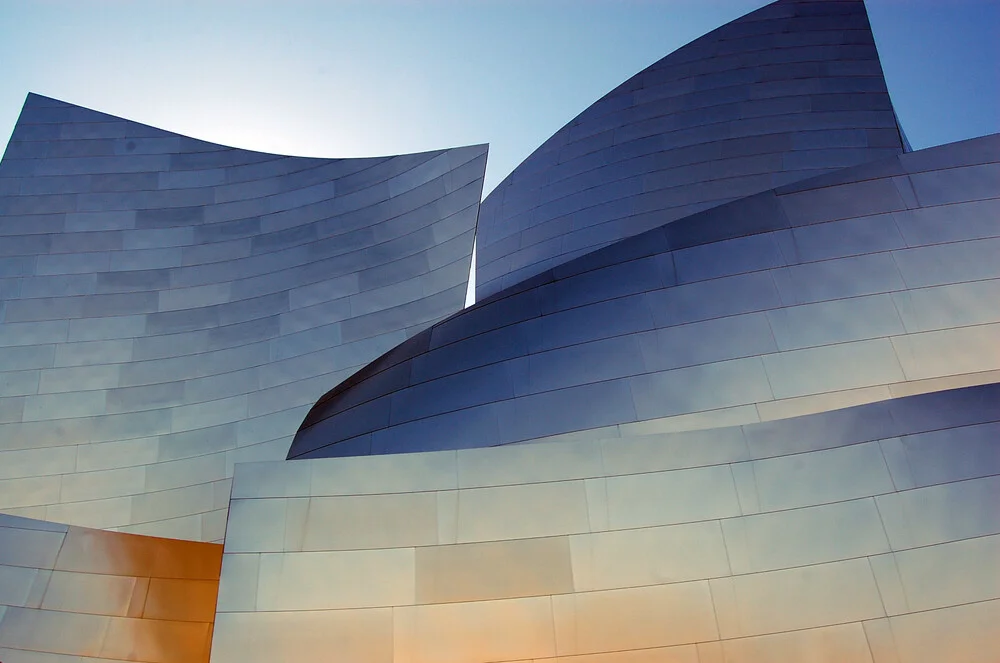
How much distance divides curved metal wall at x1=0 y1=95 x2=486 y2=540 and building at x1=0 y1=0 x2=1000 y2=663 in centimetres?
8

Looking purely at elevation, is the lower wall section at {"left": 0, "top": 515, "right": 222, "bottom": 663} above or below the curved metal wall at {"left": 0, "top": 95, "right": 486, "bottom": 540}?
below

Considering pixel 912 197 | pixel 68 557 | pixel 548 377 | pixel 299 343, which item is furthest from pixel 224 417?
pixel 912 197

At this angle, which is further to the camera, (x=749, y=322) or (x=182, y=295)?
(x=182, y=295)

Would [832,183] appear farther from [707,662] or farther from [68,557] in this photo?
[68,557]

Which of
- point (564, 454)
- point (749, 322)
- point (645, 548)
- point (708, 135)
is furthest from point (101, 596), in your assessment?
point (708, 135)

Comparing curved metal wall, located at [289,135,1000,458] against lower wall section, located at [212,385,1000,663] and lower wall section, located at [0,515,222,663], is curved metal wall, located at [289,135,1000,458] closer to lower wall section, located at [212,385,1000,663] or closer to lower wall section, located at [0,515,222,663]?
lower wall section, located at [212,385,1000,663]

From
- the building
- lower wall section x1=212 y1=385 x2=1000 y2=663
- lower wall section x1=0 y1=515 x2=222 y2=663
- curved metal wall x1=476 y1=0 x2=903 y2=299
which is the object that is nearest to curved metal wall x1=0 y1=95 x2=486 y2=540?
the building

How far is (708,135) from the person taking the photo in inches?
736

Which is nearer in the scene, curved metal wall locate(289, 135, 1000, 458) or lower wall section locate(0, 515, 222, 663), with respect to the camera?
lower wall section locate(0, 515, 222, 663)

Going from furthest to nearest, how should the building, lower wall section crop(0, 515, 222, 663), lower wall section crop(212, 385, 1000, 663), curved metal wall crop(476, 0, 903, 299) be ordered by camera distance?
curved metal wall crop(476, 0, 903, 299), lower wall section crop(0, 515, 222, 663), the building, lower wall section crop(212, 385, 1000, 663)

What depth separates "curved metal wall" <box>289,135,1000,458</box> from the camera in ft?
30.8

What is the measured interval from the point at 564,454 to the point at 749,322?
3.01m

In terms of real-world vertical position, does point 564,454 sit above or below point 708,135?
below

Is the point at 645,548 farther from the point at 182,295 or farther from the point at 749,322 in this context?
the point at 182,295
